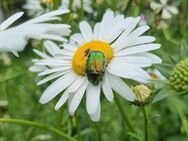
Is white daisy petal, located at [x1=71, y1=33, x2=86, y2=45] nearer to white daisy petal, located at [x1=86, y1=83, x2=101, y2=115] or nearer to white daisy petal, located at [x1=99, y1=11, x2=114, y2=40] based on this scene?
white daisy petal, located at [x1=99, y1=11, x2=114, y2=40]

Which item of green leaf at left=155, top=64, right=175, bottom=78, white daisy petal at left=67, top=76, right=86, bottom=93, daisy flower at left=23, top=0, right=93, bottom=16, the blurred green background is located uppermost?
white daisy petal at left=67, top=76, right=86, bottom=93

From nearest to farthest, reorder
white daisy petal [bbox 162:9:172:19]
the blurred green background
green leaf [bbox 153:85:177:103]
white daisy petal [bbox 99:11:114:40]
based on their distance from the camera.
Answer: green leaf [bbox 153:85:177:103] → white daisy petal [bbox 99:11:114:40] → the blurred green background → white daisy petal [bbox 162:9:172:19]

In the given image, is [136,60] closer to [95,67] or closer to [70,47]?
[95,67]

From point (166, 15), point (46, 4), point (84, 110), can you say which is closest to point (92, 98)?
point (84, 110)

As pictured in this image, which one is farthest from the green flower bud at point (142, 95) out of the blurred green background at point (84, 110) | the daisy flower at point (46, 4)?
the daisy flower at point (46, 4)

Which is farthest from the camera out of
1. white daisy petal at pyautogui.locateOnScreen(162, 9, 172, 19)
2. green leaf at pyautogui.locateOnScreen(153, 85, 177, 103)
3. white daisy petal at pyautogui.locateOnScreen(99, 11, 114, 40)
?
white daisy petal at pyautogui.locateOnScreen(162, 9, 172, 19)

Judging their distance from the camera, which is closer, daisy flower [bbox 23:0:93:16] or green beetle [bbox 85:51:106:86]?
green beetle [bbox 85:51:106:86]

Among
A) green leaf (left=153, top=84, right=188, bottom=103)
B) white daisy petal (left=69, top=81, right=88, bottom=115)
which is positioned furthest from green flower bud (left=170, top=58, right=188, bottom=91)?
white daisy petal (left=69, top=81, right=88, bottom=115)
